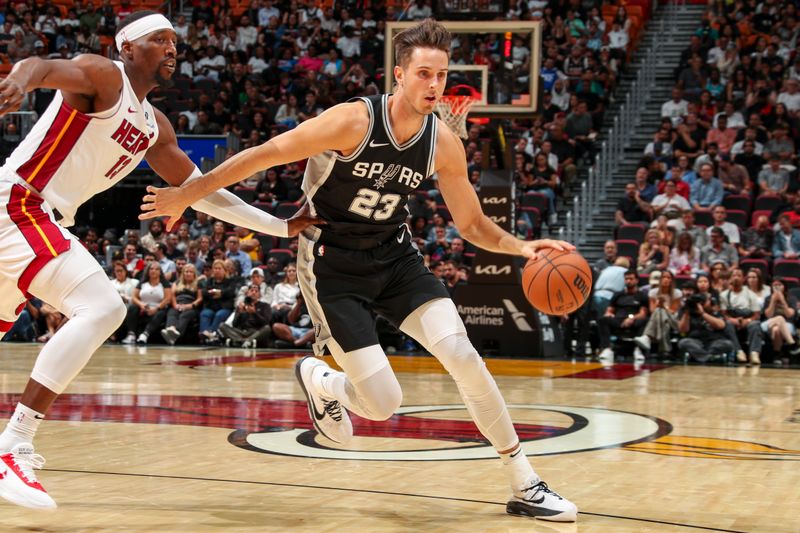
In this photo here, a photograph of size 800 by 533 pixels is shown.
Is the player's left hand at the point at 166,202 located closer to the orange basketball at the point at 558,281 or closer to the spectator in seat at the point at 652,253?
the orange basketball at the point at 558,281

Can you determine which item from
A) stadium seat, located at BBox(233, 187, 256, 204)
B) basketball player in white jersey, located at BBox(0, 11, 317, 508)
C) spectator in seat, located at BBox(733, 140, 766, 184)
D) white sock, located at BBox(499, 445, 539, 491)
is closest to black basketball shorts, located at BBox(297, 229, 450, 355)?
white sock, located at BBox(499, 445, 539, 491)

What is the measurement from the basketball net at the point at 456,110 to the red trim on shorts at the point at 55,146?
330 inches

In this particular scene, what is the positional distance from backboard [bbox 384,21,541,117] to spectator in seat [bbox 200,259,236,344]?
13.6 feet

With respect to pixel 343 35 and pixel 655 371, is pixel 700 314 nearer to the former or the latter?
pixel 655 371

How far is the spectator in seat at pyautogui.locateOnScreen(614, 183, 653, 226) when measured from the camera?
1543cm

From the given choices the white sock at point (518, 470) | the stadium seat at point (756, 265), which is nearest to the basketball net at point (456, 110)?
the stadium seat at point (756, 265)

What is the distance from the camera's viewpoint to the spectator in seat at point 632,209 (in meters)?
15.4

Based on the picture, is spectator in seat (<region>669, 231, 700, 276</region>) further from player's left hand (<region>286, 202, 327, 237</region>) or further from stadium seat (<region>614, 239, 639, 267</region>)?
player's left hand (<region>286, 202, 327, 237</region>)

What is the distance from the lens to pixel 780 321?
12.8m

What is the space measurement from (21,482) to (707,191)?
12.9 meters

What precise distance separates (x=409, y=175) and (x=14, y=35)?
19.8m

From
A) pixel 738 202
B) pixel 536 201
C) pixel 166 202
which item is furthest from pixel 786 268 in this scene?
pixel 166 202

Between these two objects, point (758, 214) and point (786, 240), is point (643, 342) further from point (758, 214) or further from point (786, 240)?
point (758, 214)

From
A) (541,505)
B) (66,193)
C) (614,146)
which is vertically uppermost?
(614,146)
